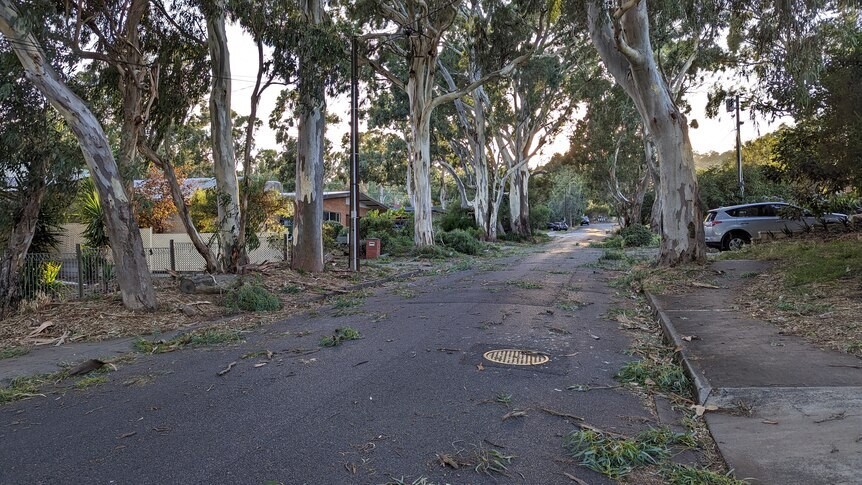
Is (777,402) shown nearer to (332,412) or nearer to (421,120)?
(332,412)

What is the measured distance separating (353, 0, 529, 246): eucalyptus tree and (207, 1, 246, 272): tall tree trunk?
22.2 ft

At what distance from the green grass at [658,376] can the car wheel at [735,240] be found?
57.2 feet

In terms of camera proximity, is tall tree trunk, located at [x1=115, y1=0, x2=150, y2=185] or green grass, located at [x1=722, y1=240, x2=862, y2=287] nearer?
green grass, located at [x1=722, y1=240, x2=862, y2=287]

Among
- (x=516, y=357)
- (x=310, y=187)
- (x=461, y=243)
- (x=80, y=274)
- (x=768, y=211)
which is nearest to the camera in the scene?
(x=516, y=357)

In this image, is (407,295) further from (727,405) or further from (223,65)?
(727,405)

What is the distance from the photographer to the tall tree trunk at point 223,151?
13922 millimetres

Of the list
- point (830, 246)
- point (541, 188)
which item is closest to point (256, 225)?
point (830, 246)

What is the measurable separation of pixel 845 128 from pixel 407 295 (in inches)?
536

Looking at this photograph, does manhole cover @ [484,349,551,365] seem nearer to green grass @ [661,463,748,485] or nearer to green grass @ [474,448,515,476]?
green grass @ [474,448,515,476]

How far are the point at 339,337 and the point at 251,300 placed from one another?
3998 mm

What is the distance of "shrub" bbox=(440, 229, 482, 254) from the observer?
28062mm

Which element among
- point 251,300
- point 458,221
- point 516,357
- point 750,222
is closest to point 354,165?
point 251,300

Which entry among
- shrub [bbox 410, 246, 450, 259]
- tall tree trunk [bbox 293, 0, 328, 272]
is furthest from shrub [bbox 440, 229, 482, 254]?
tall tree trunk [bbox 293, 0, 328, 272]

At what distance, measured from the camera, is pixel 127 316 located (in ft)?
32.1
